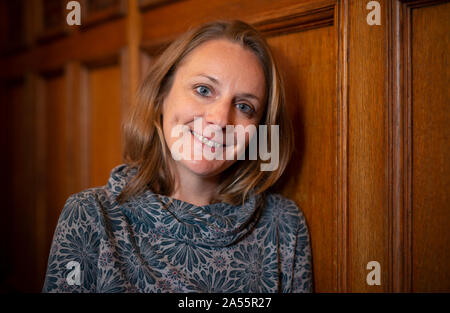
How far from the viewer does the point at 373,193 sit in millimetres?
807

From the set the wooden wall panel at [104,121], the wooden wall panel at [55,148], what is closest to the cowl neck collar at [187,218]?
the wooden wall panel at [104,121]

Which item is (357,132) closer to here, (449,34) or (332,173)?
(332,173)

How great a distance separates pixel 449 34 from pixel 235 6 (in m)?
0.55

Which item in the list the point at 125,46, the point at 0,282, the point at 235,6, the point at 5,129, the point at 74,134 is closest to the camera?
the point at 235,6

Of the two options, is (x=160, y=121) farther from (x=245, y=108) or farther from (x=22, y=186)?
(x=22, y=186)

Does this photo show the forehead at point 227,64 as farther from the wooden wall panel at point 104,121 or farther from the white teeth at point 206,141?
the wooden wall panel at point 104,121

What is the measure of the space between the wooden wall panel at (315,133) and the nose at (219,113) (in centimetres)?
24

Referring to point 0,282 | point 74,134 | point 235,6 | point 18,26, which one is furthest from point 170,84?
point 0,282

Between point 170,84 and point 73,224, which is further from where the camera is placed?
point 170,84

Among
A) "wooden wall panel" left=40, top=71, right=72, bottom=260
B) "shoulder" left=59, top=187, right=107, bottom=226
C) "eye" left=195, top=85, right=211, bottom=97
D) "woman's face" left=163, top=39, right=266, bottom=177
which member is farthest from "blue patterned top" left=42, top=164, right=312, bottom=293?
"wooden wall panel" left=40, top=71, right=72, bottom=260

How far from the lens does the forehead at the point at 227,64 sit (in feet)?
2.78

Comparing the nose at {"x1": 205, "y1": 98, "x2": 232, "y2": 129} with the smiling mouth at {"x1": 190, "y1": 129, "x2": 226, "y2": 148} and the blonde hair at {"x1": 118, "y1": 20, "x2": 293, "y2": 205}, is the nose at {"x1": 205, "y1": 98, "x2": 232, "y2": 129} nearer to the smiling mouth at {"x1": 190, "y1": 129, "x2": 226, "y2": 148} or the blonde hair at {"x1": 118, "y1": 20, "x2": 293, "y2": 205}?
the smiling mouth at {"x1": 190, "y1": 129, "x2": 226, "y2": 148}

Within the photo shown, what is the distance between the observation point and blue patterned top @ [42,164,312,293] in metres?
0.79

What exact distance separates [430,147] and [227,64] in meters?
0.46
